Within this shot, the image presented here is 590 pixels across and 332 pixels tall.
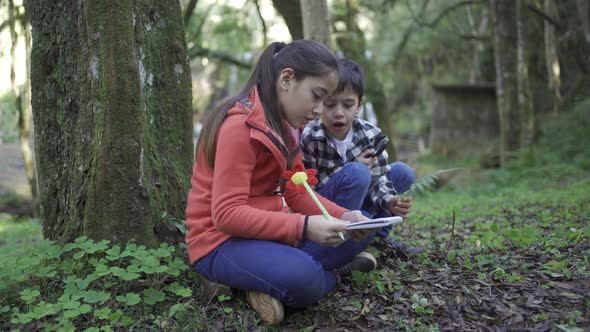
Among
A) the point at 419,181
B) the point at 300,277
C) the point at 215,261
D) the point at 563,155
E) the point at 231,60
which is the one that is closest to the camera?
the point at 300,277

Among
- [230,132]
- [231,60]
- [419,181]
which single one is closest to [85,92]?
[230,132]

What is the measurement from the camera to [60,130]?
2994 mm

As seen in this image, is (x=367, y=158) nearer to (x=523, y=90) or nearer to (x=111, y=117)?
(x=111, y=117)

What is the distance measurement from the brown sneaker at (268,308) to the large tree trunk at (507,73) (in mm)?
7710

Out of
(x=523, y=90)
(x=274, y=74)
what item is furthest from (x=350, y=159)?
(x=523, y=90)

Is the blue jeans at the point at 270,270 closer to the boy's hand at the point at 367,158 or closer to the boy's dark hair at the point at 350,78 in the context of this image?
the boy's hand at the point at 367,158

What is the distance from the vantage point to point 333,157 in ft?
10.7

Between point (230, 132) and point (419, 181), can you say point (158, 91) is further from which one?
point (419, 181)

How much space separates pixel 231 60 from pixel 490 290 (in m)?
8.32

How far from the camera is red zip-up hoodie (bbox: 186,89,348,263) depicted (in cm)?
227

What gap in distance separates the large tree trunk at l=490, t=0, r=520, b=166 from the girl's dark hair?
7528 millimetres

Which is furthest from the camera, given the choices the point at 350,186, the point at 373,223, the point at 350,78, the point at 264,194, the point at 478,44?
the point at 478,44

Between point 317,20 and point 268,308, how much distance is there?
10.2 feet

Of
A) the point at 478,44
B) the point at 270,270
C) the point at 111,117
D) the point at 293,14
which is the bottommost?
the point at 270,270
